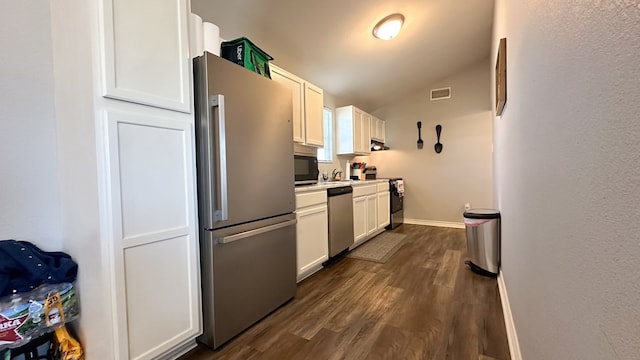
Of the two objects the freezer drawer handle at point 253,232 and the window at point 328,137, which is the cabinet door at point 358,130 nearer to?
the window at point 328,137

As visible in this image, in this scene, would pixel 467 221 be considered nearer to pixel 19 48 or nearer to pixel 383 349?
pixel 383 349

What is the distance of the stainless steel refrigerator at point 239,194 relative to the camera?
5.33ft

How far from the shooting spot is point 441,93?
4949mm

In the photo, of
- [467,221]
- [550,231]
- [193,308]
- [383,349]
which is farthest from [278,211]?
[467,221]

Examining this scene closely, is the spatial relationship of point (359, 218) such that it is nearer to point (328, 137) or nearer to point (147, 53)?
point (328, 137)

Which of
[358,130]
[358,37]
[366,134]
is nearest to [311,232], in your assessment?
[358,37]

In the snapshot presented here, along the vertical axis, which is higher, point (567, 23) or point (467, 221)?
point (567, 23)

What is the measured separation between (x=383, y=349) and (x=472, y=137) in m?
4.24

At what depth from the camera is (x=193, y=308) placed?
1574 mm

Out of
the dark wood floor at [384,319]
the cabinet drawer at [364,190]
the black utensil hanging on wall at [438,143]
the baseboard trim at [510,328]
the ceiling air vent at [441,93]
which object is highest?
the ceiling air vent at [441,93]

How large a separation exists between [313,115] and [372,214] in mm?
1779

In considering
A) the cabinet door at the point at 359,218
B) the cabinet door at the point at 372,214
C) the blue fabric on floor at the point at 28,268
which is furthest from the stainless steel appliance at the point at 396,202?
the blue fabric on floor at the point at 28,268

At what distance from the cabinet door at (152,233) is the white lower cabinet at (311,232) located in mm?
1050

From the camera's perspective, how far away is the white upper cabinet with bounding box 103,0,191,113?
125cm
